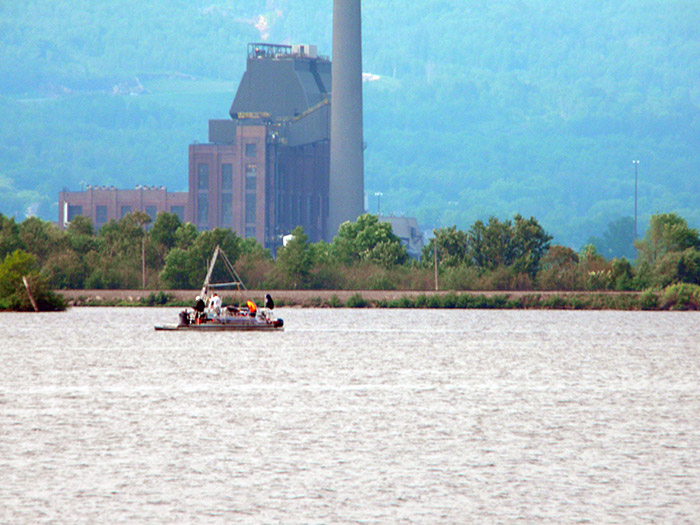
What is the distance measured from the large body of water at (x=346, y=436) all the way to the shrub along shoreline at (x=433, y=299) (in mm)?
60516

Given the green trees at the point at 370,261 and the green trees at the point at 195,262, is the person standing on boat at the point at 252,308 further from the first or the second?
the green trees at the point at 195,262

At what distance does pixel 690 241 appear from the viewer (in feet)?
499

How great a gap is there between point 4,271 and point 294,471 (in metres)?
99.0

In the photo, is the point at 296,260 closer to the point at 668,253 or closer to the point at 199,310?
the point at 668,253

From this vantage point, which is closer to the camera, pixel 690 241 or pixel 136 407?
pixel 136 407

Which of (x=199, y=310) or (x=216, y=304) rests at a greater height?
(x=216, y=304)

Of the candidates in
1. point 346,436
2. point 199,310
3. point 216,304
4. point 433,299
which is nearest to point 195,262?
point 433,299

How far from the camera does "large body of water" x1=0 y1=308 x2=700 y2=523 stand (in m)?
26.6

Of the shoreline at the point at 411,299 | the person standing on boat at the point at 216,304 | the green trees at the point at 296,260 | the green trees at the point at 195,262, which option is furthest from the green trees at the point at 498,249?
the person standing on boat at the point at 216,304

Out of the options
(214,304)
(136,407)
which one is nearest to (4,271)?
(214,304)

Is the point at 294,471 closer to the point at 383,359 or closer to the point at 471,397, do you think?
the point at 471,397

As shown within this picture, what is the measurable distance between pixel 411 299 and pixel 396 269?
1264cm

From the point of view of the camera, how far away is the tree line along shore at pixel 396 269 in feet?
482

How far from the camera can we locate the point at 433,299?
492ft
